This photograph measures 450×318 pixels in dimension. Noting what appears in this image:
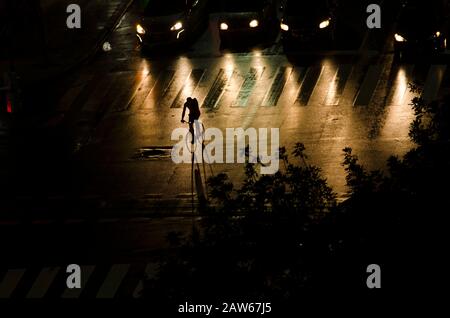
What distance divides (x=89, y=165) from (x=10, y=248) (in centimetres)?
499

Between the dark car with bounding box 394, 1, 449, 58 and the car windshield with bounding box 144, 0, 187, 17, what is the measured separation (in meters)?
8.07

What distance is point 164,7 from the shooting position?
1462 inches

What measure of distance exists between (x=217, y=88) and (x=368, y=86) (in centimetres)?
487

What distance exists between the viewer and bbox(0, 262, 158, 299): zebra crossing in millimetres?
20859

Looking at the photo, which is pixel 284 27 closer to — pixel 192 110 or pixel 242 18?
pixel 242 18

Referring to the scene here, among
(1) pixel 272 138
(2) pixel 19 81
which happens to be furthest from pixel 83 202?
(2) pixel 19 81

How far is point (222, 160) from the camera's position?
27094 millimetres

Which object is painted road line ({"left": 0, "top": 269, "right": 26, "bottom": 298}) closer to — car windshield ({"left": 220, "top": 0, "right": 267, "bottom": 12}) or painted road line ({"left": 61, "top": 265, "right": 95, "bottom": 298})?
painted road line ({"left": 61, "top": 265, "right": 95, "bottom": 298})

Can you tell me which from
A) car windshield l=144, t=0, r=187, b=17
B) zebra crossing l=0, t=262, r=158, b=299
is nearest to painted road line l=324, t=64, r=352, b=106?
car windshield l=144, t=0, r=187, b=17

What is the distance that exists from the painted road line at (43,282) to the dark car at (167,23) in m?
15.8
